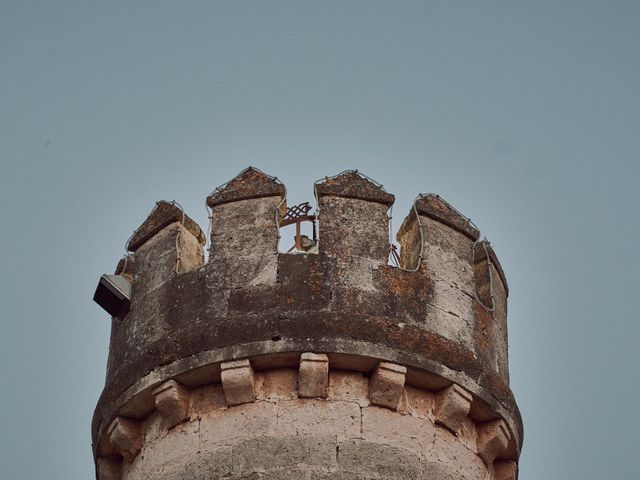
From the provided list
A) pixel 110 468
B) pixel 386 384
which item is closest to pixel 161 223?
pixel 110 468

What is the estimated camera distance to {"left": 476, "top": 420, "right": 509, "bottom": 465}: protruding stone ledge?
1246cm

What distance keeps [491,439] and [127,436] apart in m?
2.68

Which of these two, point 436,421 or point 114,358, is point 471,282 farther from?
point 114,358

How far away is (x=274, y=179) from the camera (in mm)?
12992

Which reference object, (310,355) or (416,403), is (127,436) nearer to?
(310,355)

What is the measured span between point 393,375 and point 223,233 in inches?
70.3

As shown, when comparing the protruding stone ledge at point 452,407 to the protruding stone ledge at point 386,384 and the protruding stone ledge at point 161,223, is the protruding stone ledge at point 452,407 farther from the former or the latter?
the protruding stone ledge at point 161,223

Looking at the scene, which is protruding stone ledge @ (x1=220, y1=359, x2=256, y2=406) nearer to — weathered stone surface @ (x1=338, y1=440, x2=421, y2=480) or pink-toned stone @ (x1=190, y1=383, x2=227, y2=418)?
pink-toned stone @ (x1=190, y1=383, x2=227, y2=418)

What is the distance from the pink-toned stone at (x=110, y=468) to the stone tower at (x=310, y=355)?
0.01m

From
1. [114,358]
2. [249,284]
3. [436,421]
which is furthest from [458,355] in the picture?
[114,358]

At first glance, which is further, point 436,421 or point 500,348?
point 500,348

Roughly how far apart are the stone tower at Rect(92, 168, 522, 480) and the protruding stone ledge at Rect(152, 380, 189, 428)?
0.04 ft

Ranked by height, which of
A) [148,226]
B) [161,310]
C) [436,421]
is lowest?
[436,421]

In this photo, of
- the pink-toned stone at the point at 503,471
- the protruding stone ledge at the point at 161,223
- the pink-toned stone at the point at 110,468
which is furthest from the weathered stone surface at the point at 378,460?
the protruding stone ledge at the point at 161,223
